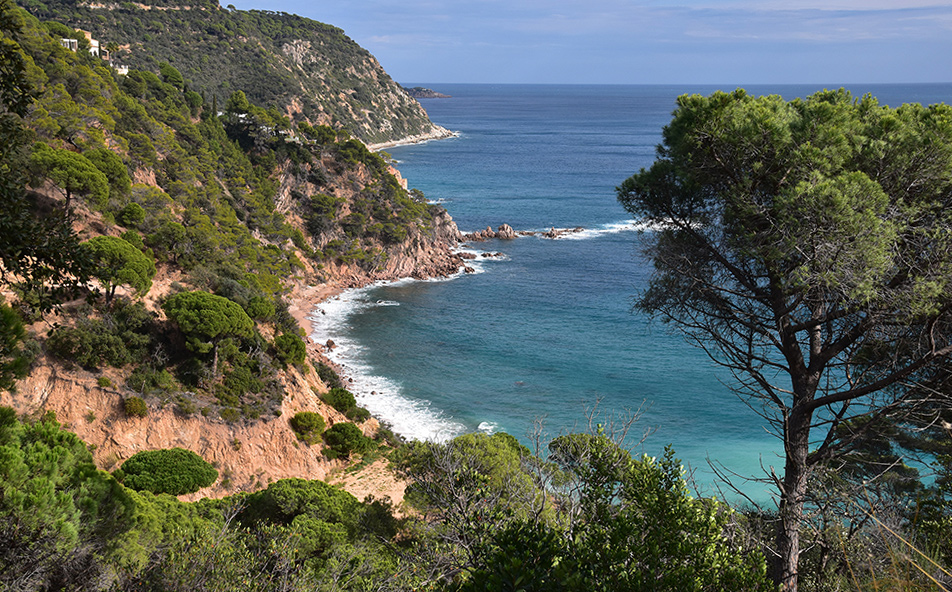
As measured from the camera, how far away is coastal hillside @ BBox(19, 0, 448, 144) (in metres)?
73.5

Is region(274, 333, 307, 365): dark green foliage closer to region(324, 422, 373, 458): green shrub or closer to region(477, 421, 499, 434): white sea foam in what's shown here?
region(324, 422, 373, 458): green shrub

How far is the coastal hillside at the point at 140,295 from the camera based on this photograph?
14246 millimetres

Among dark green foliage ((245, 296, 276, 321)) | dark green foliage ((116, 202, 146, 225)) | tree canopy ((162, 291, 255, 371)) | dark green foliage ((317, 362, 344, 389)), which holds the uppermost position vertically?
dark green foliage ((116, 202, 146, 225))

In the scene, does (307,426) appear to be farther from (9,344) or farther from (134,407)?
(9,344)

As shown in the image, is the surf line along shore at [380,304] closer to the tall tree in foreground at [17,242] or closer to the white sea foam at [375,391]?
the white sea foam at [375,391]

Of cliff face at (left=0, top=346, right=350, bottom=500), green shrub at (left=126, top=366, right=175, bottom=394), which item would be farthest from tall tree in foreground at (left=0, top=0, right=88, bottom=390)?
green shrub at (left=126, top=366, right=175, bottom=394)

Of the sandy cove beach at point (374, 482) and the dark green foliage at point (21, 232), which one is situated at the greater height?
the dark green foliage at point (21, 232)

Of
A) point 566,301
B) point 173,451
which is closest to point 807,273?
point 173,451

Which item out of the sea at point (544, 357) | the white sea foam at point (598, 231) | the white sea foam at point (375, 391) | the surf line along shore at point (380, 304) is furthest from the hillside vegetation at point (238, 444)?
the white sea foam at point (598, 231)

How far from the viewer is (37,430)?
30.4ft

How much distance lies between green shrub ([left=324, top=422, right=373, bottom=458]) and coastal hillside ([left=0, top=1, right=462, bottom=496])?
448 mm

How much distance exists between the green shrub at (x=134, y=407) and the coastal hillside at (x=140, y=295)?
4cm

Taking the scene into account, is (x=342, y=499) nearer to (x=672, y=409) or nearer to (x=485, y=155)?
(x=672, y=409)

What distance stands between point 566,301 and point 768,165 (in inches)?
1566
